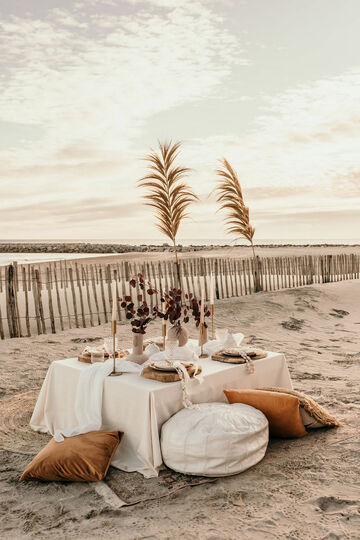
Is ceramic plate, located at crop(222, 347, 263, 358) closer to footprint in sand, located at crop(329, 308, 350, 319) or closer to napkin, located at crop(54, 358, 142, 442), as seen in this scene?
napkin, located at crop(54, 358, 142, 442)

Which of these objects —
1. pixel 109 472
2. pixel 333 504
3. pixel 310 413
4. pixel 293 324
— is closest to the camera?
pixel 333 504

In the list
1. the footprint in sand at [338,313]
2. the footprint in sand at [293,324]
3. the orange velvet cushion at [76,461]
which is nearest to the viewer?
the orange velvet cushion at [76,461]

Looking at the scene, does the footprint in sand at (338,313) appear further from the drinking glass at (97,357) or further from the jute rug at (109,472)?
the drinking glass at (97,357)

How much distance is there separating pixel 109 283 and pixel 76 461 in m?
5.50

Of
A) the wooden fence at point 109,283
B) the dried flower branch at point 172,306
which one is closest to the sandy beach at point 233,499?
the dried flower branch at point 172,306

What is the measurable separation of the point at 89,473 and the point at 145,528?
56 centimetres

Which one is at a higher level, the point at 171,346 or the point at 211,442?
the point at 171,346

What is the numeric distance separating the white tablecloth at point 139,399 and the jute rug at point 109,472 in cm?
6

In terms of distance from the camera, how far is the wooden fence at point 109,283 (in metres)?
6.57

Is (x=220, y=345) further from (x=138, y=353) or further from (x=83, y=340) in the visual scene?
(x=83, y=340)

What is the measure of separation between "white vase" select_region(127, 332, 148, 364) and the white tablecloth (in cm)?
23

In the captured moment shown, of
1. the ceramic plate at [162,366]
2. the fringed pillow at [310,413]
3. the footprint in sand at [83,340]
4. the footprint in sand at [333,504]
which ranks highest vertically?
the ceramic plate at [162,366]

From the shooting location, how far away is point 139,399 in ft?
8.79

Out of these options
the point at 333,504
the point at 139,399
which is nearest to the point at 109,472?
the point at 139,399
